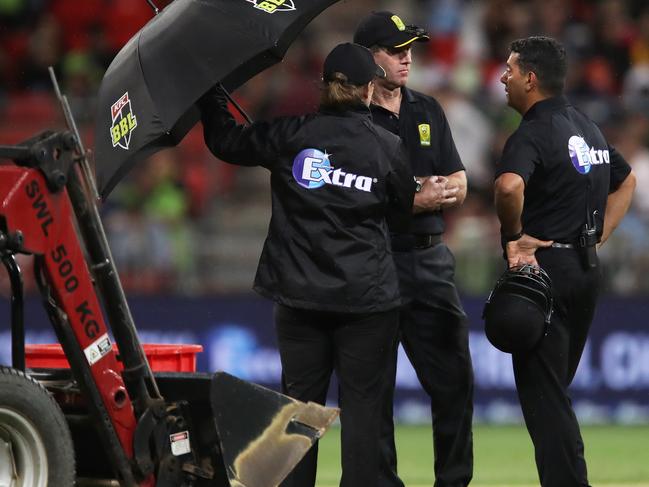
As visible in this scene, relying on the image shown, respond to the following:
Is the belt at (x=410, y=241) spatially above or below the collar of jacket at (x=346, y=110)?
below

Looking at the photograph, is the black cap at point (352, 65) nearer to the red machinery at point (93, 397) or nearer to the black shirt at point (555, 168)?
the black shirt at point (555, 168)

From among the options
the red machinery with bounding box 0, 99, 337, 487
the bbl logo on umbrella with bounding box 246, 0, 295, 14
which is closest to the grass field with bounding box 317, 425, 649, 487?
the red machinery with bounding box 0, 99, 337, 487

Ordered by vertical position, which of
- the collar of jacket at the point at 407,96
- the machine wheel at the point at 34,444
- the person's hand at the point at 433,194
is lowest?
the machine wheel at the point at 34,444

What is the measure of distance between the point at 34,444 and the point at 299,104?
33.4ft

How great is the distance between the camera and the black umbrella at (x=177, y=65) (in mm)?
6160

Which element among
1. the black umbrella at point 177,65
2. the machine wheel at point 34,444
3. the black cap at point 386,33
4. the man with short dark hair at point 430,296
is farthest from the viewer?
the man with short dark hair at point 430,296

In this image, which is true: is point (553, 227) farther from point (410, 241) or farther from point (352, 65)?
point (352, 65)

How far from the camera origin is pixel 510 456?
401 inches

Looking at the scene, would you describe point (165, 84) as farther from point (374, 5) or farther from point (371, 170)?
point (374, 5)

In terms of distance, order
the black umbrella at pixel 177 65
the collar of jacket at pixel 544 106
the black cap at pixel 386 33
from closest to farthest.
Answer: the black umbrella at pixel 177 65, the collar of jacket at pixel 544 106, the black cap at pixel 386 33

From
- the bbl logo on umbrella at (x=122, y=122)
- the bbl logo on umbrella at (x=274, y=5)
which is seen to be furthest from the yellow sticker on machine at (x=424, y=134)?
the bbl logo on umbrella at (x=122, y=122)

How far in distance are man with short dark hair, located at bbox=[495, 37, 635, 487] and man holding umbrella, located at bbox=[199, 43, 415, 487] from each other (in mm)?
703

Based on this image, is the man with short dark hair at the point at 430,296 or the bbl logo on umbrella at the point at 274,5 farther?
the man with short dark hair at the point at 430,296

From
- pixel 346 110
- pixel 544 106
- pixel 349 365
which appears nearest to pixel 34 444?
pixel 349 365
